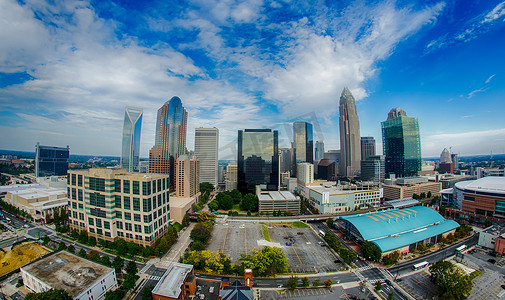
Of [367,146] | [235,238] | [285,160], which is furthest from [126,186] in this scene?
[367,146]

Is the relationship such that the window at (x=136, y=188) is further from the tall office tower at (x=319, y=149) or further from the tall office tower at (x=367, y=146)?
the tall office tower at (x=319, y=149)

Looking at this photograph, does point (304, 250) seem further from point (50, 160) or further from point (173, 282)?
point (50, 160)

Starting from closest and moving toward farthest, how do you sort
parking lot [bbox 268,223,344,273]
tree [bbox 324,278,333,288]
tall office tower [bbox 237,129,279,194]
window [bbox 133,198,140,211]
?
tree [bbox 324,278,333,288] → parking lot [bbox 268,223,344,273] → window [bbox 133,198,140,211] → tall office tower [bbox 237,129,279,194]

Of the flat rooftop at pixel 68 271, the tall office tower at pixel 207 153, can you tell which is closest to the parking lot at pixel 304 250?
the flat rooftop at pixel 68 271

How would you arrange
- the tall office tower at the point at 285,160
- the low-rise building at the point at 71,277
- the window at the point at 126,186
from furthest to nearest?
the tall office tower at the point at 285,160
the window at the point at 126,186
the low-rise building at the point at 71,277

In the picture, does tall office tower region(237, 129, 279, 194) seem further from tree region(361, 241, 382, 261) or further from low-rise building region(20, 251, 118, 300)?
low-rise building region(20, 251, 118, 300)

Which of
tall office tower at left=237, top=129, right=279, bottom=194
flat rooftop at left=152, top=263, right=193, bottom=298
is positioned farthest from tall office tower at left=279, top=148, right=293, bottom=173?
flat rooftop at left=152, top=263, right=193, bottom=298
